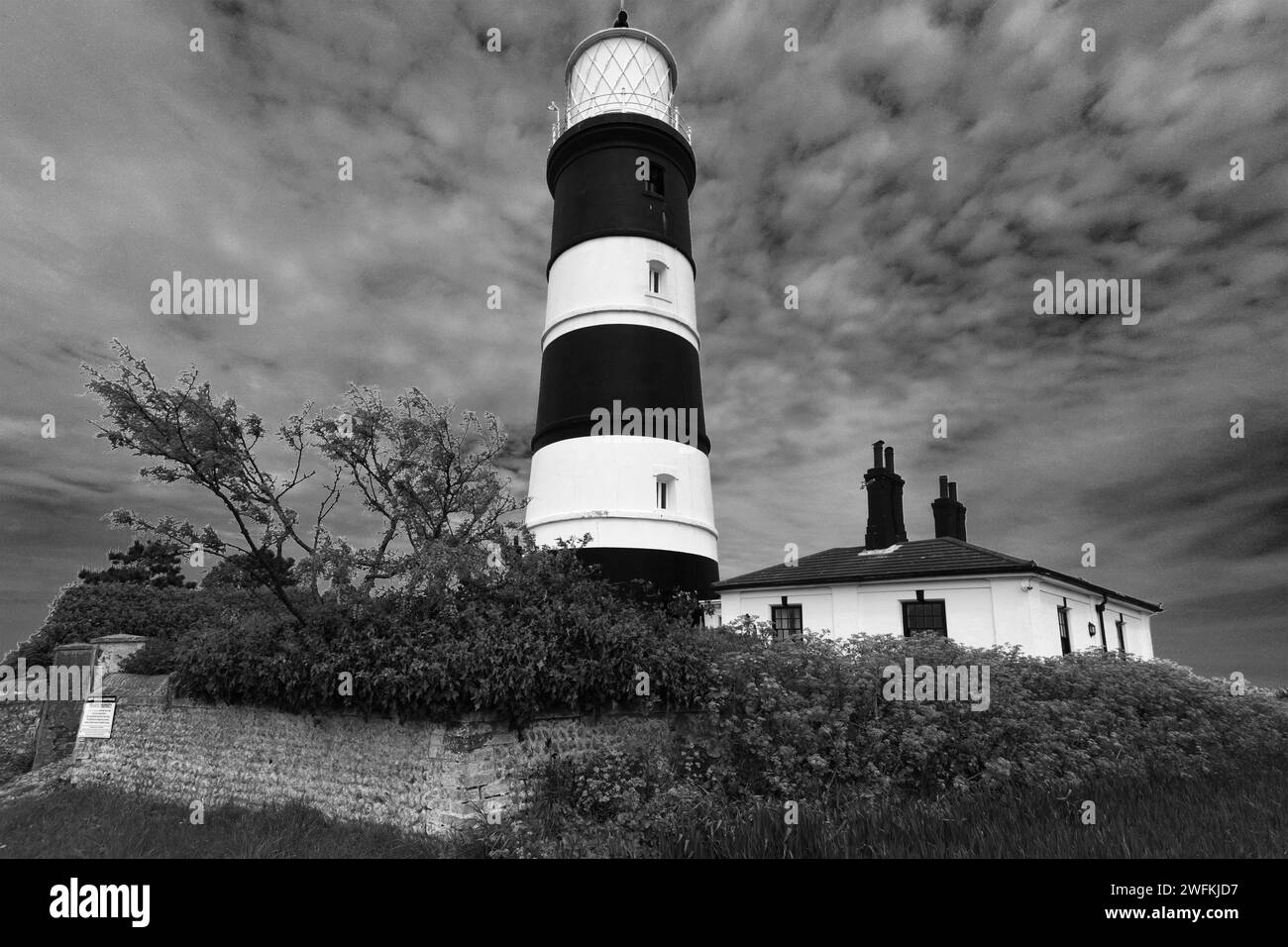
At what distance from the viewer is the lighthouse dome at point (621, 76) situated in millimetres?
17953

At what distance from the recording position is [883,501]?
20.4 meters

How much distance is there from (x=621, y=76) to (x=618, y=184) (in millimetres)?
3427

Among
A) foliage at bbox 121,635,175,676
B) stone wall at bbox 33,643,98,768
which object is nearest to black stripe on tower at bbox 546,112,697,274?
foliage at bbox 121,635,175,676

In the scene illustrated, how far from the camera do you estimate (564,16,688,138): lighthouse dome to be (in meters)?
18.0

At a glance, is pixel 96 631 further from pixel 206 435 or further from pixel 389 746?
pixel 389 746

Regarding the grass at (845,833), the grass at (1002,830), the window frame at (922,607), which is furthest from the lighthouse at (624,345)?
the grass at (1002,830)

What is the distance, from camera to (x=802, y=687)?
996cm

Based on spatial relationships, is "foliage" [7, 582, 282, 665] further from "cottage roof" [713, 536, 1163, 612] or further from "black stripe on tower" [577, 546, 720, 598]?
"cottage roof" [713, 536, 1163, 612]

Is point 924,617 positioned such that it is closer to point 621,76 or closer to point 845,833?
point 845,833

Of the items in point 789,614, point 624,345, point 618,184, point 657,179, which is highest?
point 657,179

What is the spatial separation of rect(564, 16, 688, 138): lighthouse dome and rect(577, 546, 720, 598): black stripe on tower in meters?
11.1

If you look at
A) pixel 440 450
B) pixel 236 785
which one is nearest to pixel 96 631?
pixel 236 785

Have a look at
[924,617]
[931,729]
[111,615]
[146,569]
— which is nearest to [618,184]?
[924,617]
